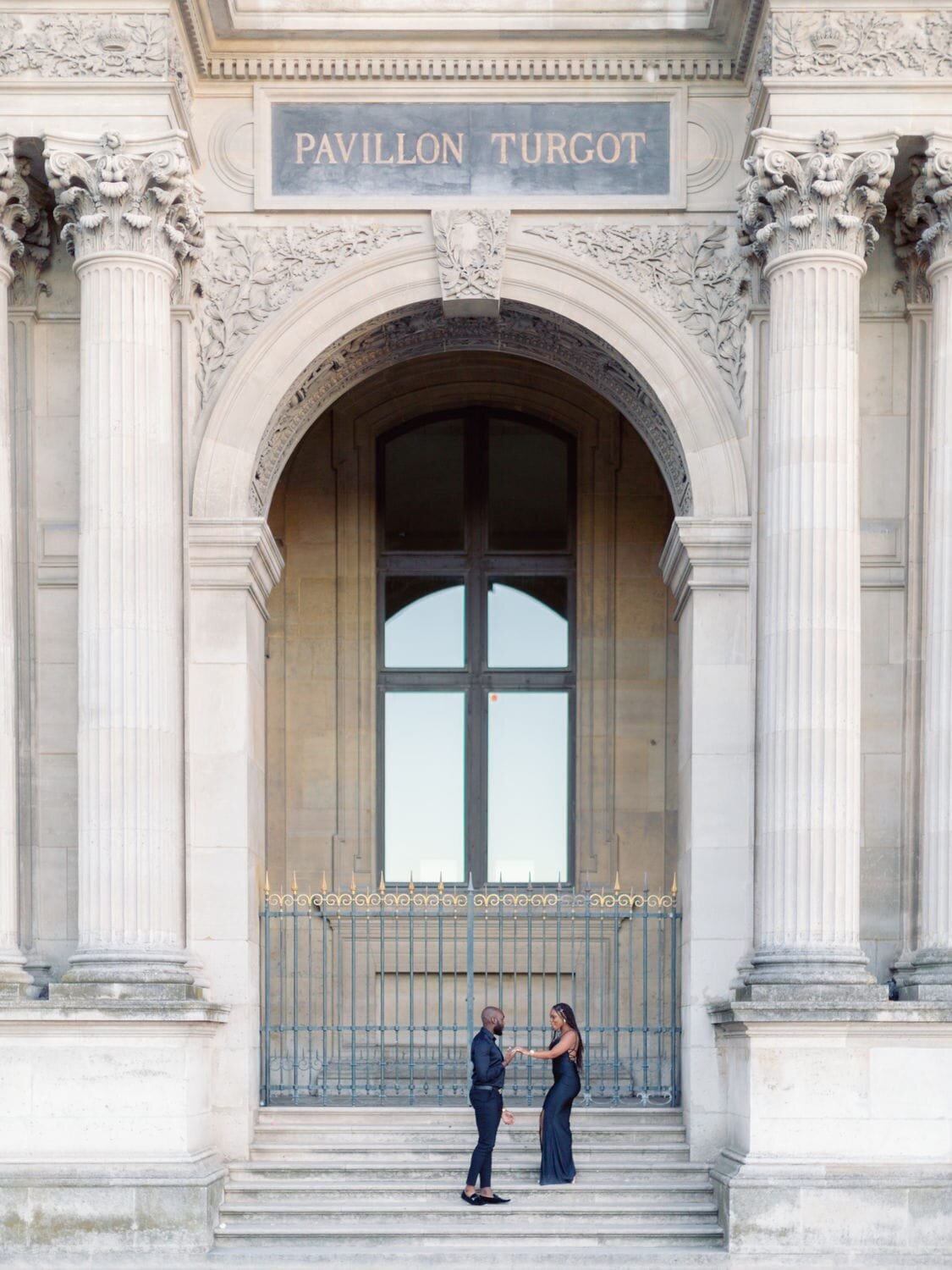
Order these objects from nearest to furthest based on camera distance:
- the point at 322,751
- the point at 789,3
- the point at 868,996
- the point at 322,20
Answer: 1. the point at 868,996
2. the point at 789,3
3. the point at 322,20
4. the point at 322,751

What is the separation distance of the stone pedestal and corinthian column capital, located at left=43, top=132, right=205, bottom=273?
8.33 m

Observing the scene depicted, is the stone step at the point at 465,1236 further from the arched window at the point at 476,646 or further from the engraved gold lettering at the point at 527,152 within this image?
the engraved gold lettering at the point at 527,152

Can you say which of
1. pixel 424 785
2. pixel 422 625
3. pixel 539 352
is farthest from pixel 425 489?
pixel 539 352

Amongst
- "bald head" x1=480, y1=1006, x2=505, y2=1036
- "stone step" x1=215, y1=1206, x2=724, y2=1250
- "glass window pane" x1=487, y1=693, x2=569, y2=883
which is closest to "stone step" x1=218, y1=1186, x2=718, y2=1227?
"stone step" x1=215, y1=1206, x2=724, y2=1250

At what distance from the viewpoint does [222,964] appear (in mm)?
18016

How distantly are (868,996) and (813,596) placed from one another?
3.36 metres

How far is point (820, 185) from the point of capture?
1734 cm

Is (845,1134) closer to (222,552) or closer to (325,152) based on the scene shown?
(222,552)

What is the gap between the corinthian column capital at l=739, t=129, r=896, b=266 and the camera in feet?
57.2

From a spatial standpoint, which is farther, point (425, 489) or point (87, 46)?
point (425, 489)

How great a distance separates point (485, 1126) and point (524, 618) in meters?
8.53

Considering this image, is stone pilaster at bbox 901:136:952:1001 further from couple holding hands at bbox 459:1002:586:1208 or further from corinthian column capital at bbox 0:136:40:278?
corinthian column capital at bbox 0:136:40:278

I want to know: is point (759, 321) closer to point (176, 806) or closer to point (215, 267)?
point (215, 267)

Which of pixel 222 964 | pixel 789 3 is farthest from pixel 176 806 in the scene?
pixel 789 3
